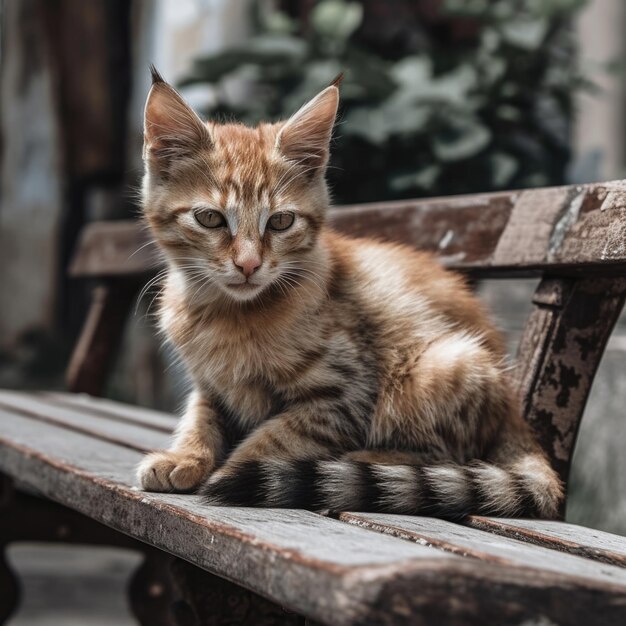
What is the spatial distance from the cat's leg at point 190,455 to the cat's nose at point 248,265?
353 mm

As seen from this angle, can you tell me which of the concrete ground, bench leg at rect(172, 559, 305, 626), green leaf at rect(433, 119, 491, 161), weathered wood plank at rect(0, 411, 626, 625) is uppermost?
green leaf at rect(433, 119, 491, 161)

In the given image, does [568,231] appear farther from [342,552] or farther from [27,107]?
[27,107]

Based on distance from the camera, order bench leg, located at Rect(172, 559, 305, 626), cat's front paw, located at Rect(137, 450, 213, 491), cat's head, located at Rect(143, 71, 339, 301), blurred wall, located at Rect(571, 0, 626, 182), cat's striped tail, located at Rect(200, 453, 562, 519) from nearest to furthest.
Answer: cat's striped tail, located at Rect(200, 453, 562, 519)
cat's front paw, located at Rect(137, 450, 213, 491)
cat's head, located at Rect(143, 71, 339, 301)
bench leg, located at Rect(172, 559, 305, 626)
blurred wall, located at Rect(571, 0, 626, 182)

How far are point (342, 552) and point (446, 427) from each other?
783 mm

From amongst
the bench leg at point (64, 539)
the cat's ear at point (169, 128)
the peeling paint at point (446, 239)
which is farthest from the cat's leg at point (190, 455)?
the bench leg at point (64, 539)

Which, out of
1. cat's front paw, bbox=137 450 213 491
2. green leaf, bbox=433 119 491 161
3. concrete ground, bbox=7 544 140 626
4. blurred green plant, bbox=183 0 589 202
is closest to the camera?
cat's front paw, bbox=137 450 213 491

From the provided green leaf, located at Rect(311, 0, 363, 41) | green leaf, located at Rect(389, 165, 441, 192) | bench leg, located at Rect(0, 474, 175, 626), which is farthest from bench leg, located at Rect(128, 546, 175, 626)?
green leaf, located at Rect(311, 0, 363, 41)

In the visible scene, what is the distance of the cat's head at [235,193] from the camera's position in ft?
6.13

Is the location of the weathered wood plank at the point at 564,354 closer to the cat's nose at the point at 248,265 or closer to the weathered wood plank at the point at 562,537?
the weathered wood plank at the point at 562,537

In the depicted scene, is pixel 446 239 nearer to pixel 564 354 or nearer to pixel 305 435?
pixel 564 354

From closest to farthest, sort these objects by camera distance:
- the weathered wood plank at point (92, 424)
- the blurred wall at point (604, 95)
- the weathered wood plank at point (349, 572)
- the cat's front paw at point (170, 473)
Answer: the weathered wood plank at point (349, 572) → the cat's front paw at point (170, 473) → the weathered wood plank at point (92, 424) → the blurred wall at point (604, 95)

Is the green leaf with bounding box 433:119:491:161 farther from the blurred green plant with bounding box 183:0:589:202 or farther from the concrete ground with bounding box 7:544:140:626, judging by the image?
the concrete ground with bounding box 7:544:140:626

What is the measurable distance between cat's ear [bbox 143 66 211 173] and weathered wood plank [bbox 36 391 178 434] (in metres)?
0.98

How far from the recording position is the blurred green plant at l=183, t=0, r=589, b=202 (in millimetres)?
4371
